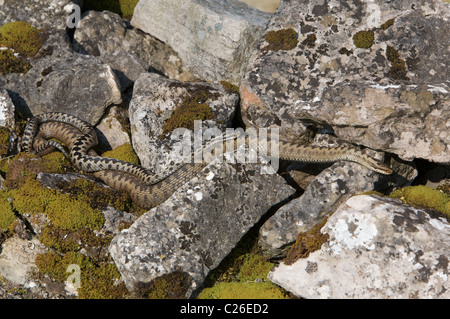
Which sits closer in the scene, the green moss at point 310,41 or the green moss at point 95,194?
the green moss at point 95,194

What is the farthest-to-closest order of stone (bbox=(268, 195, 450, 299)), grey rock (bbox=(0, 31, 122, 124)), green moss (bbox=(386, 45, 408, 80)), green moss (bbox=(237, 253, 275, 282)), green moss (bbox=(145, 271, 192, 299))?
grey rock (bbox=(0, 31, 122, 124)), green moss (bbox=(386, 45, 408, 80)), green moss (bbox=(237, 253, 275, 282)), green moss (bbox=(145, 271, 192, 299)), stone (bbox=(268, 195, 450, 299))

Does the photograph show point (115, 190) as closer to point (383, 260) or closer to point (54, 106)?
point (54, 106)

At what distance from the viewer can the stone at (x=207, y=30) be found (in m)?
11.3

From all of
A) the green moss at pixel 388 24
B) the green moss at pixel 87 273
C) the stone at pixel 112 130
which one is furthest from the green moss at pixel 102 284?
the green moss at pixel 388 24

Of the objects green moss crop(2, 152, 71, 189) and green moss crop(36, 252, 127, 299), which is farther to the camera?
green moss crop(2, 152, 71, 189)

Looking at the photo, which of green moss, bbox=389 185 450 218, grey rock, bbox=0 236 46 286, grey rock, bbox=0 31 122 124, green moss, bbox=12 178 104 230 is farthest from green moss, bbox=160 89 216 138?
green moss, bbox=389 185 450 218

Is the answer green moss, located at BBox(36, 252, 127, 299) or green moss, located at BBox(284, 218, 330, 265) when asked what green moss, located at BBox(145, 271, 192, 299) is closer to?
green moss, located at BBox(36, 252, 127, 299)

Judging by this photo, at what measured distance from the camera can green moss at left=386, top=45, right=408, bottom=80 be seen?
921 cm

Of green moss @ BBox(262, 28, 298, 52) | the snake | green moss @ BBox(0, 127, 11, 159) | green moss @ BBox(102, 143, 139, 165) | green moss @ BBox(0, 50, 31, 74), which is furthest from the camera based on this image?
green moss @ BBox(0, 50, 31, 74)

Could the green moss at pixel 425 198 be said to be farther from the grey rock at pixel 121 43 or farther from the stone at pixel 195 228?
the grey rock at pixel 121 43

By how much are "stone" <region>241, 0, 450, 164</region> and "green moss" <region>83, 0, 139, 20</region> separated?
570 cm

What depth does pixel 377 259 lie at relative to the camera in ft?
21.5

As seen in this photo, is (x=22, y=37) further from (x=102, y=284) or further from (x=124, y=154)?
(x=102, y=284)

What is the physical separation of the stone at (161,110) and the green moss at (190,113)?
1.1 inches
